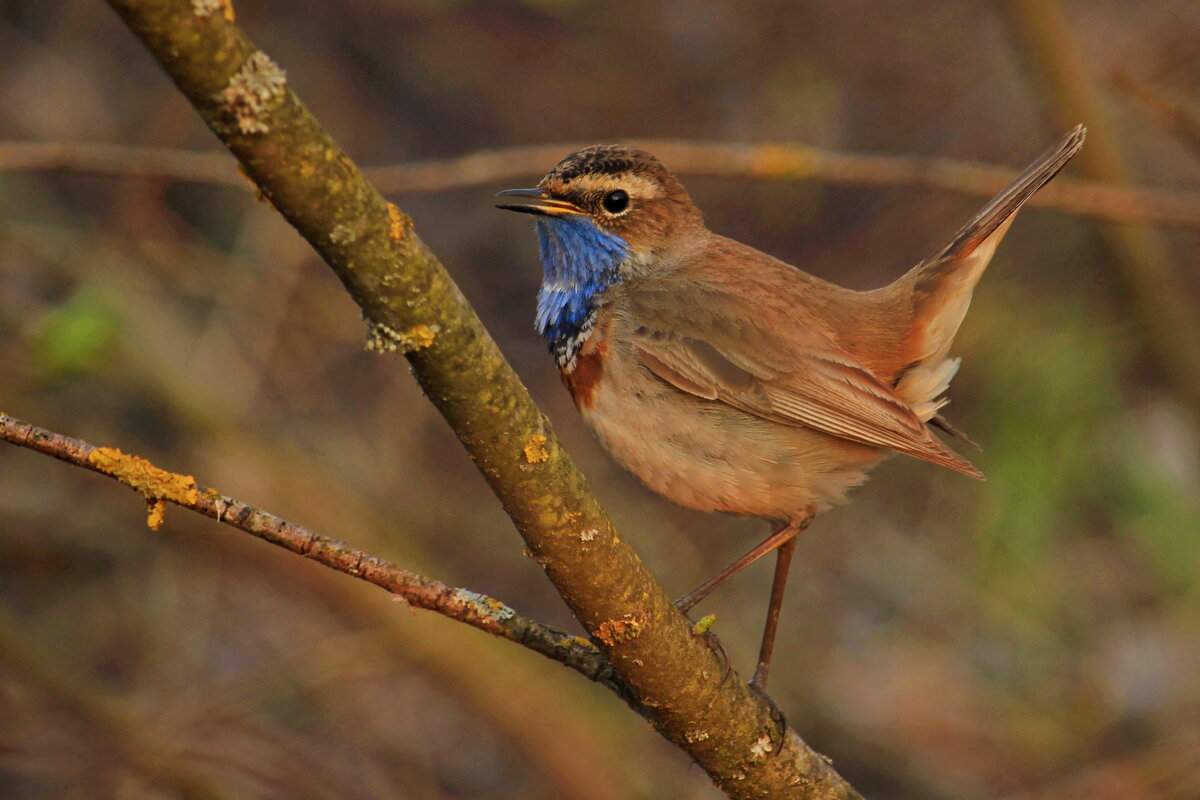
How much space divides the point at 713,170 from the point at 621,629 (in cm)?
287

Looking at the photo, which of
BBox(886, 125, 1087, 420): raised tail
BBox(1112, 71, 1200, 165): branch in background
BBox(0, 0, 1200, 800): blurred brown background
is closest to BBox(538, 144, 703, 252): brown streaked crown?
BBox(886, 125, 1087, 420): raised tail

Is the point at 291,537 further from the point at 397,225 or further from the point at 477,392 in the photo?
the point at 397,225

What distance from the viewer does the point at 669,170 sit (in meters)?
4.93

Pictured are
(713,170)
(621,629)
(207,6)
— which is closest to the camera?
(207,6)

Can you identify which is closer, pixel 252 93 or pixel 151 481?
pixel 252 93

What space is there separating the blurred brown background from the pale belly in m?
2.21

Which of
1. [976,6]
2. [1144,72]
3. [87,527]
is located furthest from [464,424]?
[976,6]

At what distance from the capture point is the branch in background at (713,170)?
16.3 ft

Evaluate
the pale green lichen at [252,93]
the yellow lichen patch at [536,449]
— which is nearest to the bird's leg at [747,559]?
the yellow lichen patch at [536,449]

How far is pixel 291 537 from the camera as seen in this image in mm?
2754

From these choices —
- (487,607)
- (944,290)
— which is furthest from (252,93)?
(944,290)

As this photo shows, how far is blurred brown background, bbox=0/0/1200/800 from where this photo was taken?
6137 mm

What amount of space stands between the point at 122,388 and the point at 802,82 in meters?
5.18

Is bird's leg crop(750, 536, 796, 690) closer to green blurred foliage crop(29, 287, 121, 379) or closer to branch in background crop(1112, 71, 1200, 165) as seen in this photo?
branch in background crop(1112, 71, 1200, 165)
